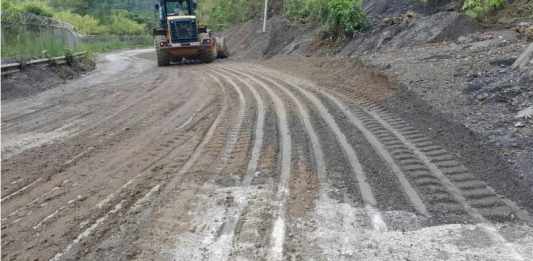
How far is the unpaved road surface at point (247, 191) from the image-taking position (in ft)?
13.5

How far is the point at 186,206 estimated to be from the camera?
16.2 ft

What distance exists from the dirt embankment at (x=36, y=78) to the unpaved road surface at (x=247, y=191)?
4.42 meters

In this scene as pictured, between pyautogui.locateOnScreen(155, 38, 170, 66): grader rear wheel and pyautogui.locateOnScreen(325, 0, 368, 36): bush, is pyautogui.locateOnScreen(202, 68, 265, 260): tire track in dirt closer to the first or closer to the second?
pyautogui.locateOnScreen(325, 0, 368, 36): bush

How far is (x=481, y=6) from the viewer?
14828 mm

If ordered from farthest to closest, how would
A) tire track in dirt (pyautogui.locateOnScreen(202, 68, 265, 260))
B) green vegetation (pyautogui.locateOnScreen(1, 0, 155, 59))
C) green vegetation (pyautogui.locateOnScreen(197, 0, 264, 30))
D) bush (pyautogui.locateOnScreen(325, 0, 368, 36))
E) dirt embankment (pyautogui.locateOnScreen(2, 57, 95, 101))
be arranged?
green vegetation (pyautogui.locateOnScreen(197, 0, 264, 30))
bush (pyautogui.locateOnScreen(325, 0, 368, 36))
green vegetation (pyautogui.locateOnScreen(1, 0, 155, 59))
dirt embankment (pyautogui.locateOnScreen(2, 57, 95, 101))
tire track in dirt (pyautogui.locateOnScreen(202, 68, 265, 260))

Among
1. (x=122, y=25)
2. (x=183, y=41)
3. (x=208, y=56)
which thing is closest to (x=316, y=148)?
(x=208, y=56)

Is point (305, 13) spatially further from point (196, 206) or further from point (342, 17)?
point (196, 206)

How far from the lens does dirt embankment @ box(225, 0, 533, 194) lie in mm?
6645

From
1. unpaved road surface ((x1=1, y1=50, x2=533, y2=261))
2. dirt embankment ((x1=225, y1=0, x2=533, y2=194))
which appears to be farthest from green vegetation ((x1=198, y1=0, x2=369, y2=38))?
unpaved road surface ((x1=1, y1=50, x2=533, y2=261))

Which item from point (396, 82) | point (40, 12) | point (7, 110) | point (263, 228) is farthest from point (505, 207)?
point (40, 12)

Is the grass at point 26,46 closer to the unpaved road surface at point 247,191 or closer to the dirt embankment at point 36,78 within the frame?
the dirt embankment at point 36,78

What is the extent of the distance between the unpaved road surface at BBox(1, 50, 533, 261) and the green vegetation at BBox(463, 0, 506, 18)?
7271 mm

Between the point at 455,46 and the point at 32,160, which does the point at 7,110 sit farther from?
the point at 455,46

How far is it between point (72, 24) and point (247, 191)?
56893 mm
